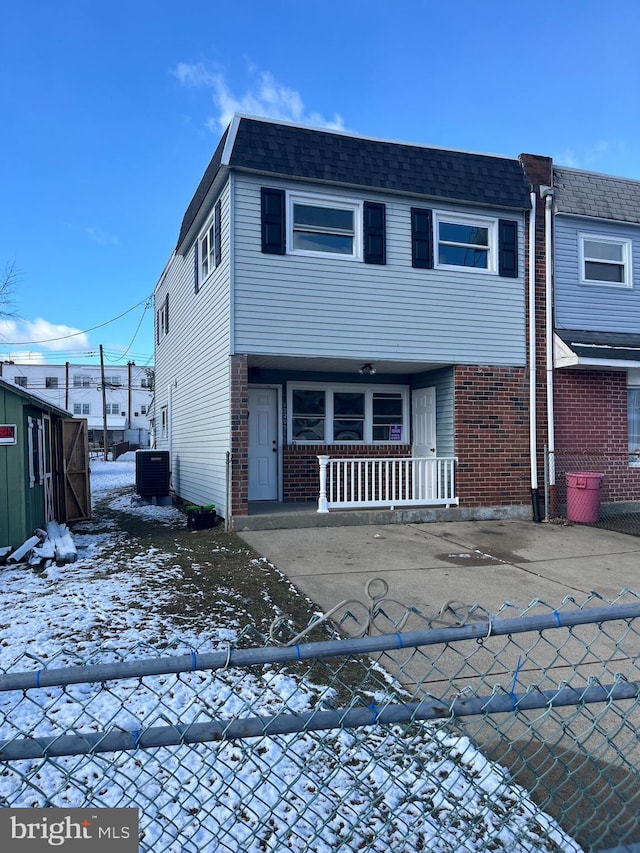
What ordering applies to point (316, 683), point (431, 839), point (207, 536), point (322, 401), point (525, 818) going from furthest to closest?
1. point (322, 401)
2. point (207, 536)
3. point (316, 683)
4. point (525, 818)
5. point (431, 839)

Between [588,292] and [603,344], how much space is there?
117cm

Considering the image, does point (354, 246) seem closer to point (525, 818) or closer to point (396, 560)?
point (396, 560)

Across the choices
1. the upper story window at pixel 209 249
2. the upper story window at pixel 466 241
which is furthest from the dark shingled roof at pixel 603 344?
the upper story window at pixel 209 249

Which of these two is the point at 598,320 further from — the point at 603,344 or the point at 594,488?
the point at 594,488

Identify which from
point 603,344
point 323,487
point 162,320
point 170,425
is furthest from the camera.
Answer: point 162,320

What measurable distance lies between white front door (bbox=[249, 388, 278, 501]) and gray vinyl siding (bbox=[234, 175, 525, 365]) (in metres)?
2.14

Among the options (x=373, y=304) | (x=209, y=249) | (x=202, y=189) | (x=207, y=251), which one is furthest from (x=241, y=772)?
(x=202, y=189)

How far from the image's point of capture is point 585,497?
10.5 m

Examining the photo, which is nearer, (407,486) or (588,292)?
(407,486)

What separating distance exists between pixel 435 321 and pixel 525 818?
9031mm

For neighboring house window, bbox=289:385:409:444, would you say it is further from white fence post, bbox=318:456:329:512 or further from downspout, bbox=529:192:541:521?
downspout, bbox=529:192:541:521

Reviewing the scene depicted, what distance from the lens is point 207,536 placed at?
9.13 m

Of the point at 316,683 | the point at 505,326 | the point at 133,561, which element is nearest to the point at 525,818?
the point at 316,683

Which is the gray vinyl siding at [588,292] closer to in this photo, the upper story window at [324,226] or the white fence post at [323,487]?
the upper story window at [324,226]
